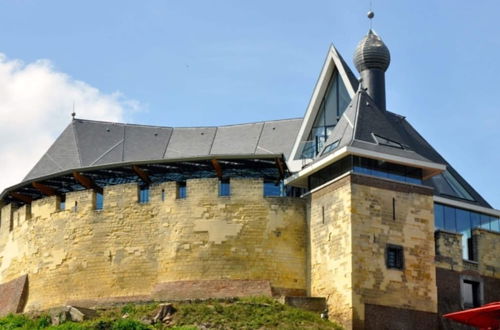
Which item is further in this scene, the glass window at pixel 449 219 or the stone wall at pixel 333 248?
the glass window at pixel 449 219

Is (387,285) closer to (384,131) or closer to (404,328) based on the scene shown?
(404,328)

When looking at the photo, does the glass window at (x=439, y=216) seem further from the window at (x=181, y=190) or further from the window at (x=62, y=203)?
the window at (x=62, y=203)

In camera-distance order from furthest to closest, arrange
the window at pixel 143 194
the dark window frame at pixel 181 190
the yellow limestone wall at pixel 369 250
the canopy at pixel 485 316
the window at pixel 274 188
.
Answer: the window at pixel 143 194 → the dark window frame at pixel 181 190 → the window at pixel 274 188 → the yellow limestone wall at pixel 369 250 → the canopy at pixel 485 316

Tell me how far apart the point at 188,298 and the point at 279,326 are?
19.3ft

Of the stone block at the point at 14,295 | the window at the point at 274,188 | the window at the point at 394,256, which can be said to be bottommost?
the stone block at the point at 14,295

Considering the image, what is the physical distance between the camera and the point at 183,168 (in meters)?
56.2

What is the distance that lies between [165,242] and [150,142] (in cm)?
813

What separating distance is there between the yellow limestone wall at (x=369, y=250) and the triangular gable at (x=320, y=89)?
4.61m

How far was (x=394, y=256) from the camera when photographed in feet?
166

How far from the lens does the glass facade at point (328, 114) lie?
56250 mm

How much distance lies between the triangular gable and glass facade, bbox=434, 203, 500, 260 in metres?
6.87

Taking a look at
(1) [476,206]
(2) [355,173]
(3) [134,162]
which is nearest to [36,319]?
(3) [134,162]

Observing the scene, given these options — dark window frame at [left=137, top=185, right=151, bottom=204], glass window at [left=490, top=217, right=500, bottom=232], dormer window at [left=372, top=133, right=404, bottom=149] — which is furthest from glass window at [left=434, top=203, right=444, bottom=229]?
dark window frame at [left=137, top=185, right=151, bottom=204]

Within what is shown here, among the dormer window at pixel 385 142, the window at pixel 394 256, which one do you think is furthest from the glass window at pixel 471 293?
the dormer window at pixel 385 142
